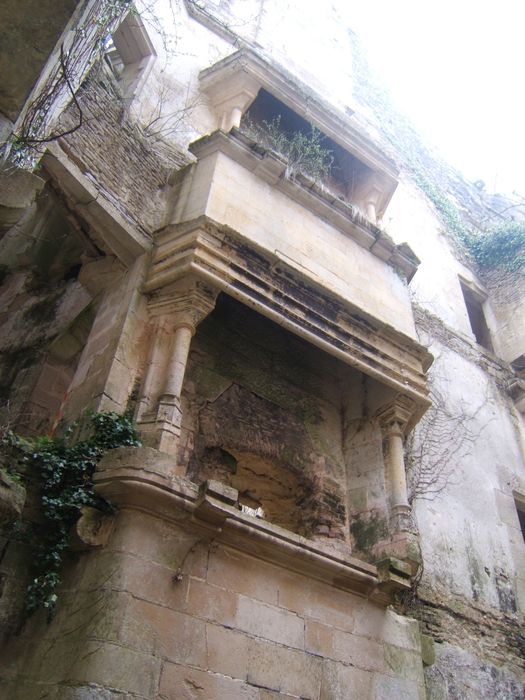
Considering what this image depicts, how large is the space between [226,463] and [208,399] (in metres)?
0.59

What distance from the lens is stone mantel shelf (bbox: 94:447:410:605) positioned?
3.98 metres

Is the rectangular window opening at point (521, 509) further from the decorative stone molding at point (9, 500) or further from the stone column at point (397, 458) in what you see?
the decorative stone molding at point (9, 500)

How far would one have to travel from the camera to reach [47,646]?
3.63 metres

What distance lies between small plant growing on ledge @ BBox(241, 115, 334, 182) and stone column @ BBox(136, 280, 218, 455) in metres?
3.25

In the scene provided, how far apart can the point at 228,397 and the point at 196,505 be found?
191 cm

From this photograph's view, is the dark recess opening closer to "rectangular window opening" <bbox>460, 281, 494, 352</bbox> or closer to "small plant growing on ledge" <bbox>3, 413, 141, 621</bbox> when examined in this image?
"rectangular window opening" <bbox>460, 281, 494, 352</bbox>

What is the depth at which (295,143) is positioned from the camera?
8438mm

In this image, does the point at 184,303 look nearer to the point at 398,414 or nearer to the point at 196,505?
the point at 196,505

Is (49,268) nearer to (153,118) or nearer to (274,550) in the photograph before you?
(153,118)

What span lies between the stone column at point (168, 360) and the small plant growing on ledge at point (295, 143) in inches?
128

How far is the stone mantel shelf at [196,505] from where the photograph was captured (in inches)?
157

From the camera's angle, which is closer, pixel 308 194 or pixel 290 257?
pixel 290 257

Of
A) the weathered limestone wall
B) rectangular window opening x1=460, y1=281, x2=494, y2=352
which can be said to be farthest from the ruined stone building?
rectangular window opening x1=460, y1=281, x2=494, y2=352

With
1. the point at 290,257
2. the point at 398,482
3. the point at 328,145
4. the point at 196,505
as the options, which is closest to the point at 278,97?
the point at 328,145
